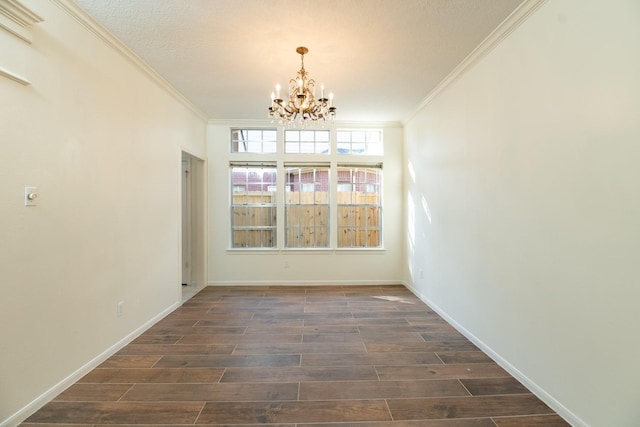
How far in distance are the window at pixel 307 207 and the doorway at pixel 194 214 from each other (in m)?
1.41

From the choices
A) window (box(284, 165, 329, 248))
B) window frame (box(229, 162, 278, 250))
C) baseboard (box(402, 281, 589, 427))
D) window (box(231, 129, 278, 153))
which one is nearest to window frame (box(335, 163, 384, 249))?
window (box(284, 165, 329, 248))

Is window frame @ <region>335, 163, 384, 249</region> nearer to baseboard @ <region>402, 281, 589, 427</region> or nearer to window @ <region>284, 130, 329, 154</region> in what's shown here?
window @ <region>284, 130, 329, 154</region>

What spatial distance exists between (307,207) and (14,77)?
3706 mm

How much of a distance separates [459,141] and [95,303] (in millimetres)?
3738

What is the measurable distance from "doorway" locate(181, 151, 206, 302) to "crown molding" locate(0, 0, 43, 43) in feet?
9.43

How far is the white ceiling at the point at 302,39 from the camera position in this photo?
2.09 metres

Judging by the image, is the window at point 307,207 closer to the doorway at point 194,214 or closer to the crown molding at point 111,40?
the doorway at point 194,214

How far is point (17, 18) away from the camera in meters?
1.64

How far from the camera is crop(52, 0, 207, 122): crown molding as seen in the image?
2.03 meters

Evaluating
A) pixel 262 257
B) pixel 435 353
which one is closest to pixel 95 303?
pixel 262 257

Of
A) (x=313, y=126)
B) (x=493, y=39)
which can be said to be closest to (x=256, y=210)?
(x=313, y=126)

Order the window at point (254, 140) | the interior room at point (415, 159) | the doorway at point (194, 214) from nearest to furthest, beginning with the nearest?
the interior room at point (415, 159) → the doorway at point (194, 214) → the window at point (254, 140)

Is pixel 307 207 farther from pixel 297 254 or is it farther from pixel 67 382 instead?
pixel 67 382

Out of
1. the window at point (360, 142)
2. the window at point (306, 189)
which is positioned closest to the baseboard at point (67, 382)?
the window at point (306, 189)
